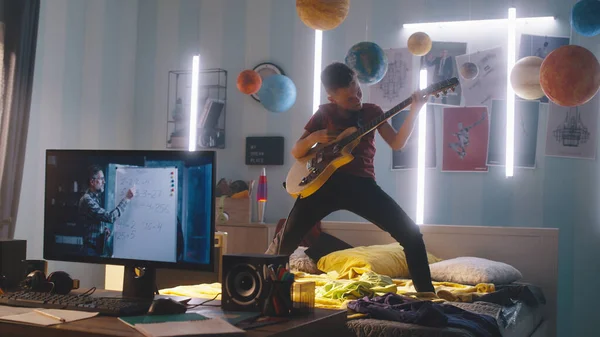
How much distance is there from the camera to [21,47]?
4352mm

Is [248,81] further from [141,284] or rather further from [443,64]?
[141,284]

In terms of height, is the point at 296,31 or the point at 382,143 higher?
the point at 296,31

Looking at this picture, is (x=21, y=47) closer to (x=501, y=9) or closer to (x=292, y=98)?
(x=292, y=98)

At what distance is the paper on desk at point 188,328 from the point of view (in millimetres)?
1275

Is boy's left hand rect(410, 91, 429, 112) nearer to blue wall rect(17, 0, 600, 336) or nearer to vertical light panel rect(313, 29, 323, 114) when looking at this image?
blue wall rect(17, 0, 600, 336)

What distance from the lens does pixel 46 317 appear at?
148cm

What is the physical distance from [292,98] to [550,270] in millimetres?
2020

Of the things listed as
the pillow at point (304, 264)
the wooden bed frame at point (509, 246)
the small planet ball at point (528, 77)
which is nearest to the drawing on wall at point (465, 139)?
the wooden bed frame at point (509, 246)

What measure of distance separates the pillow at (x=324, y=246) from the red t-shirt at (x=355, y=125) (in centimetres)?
97

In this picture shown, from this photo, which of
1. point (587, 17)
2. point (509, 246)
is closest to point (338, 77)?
point (587, 17)

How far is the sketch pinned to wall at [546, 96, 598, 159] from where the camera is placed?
13.8ft

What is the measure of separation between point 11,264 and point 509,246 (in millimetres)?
2845

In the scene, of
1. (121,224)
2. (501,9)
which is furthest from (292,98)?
(121,224)

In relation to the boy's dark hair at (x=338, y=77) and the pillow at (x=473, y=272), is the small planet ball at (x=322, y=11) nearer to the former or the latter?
the boy's dark hair at (x=338, y=77)
